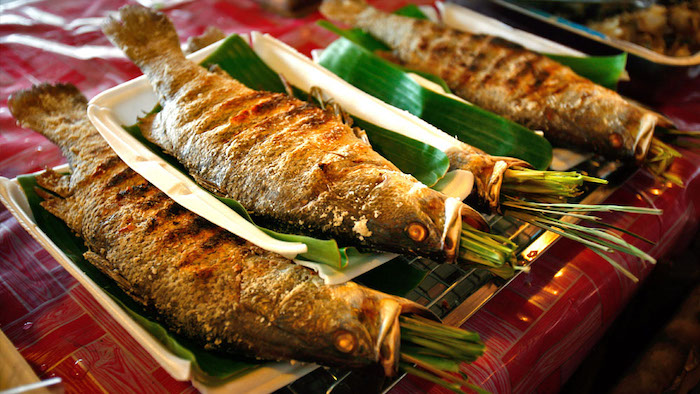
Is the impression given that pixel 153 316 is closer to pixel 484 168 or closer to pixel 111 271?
pixel 111 271

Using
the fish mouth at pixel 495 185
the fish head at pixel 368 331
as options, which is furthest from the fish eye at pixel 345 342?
the fish mouth at pixel 495 185

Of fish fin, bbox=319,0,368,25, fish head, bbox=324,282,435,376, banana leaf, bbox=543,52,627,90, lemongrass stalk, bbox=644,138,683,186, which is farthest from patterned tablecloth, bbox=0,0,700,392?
fish fin, bbox=319,0,368,25

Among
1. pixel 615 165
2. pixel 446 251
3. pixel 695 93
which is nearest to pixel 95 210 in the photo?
pixel 446 251

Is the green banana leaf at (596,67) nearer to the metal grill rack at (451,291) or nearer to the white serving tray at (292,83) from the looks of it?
the white serving tray at (292,83)

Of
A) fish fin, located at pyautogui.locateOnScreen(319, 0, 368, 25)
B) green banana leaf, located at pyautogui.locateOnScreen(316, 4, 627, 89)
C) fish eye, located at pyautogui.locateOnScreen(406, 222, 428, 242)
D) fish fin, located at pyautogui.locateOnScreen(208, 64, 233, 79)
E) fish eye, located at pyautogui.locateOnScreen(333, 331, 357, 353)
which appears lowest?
fish eye, located at pyautogui.locateOnScreen(333, 331, 357, 353)

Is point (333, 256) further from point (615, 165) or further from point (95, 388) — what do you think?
point (615, 165)

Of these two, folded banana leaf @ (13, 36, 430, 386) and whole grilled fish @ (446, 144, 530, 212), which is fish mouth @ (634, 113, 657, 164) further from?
folded banana leaf @ (13, 36, 430, 386)

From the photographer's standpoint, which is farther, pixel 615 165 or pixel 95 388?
pixel 615 165
